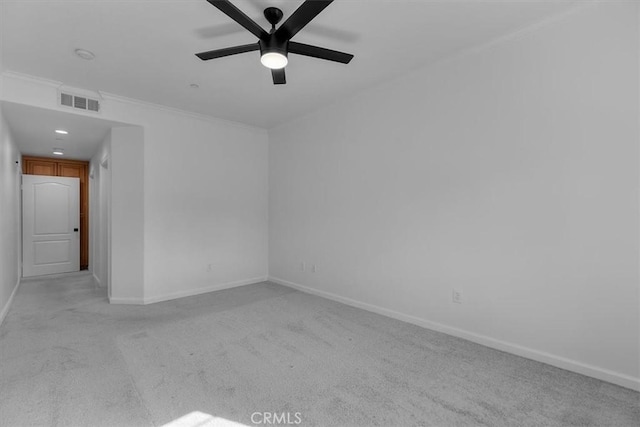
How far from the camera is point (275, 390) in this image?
2090 millimetres

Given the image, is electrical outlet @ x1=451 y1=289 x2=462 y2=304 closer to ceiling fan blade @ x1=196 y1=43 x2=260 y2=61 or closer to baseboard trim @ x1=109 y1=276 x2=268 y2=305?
ceiling fan blade @ x1=196 y1=43 x2=260 y2=61

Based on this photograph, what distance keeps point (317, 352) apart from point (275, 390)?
2.06ft

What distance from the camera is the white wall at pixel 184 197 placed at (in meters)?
4.06

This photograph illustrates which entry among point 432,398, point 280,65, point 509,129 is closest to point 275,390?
point 432,398

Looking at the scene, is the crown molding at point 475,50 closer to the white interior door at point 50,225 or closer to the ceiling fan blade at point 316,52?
the ceiling fan blade at point 316,52

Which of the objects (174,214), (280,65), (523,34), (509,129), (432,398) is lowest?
(432,398)

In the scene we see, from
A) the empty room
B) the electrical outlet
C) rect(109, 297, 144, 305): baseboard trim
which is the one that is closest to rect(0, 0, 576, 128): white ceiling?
the empty room

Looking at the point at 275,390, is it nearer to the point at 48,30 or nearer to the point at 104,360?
the point at 104,360

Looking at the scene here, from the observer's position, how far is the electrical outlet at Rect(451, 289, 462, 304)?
2941 millimetres

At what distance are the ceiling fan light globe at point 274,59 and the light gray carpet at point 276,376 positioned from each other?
227 centimetres

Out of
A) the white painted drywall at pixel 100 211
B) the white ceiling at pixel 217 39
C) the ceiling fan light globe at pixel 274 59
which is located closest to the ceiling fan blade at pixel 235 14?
the ceiling fan light globe at pixel 274 59

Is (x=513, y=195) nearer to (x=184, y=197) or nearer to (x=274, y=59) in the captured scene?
(x=274, y=59)

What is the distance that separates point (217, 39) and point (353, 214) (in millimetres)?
2399

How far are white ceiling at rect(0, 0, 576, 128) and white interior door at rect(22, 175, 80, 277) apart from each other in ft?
12.4
